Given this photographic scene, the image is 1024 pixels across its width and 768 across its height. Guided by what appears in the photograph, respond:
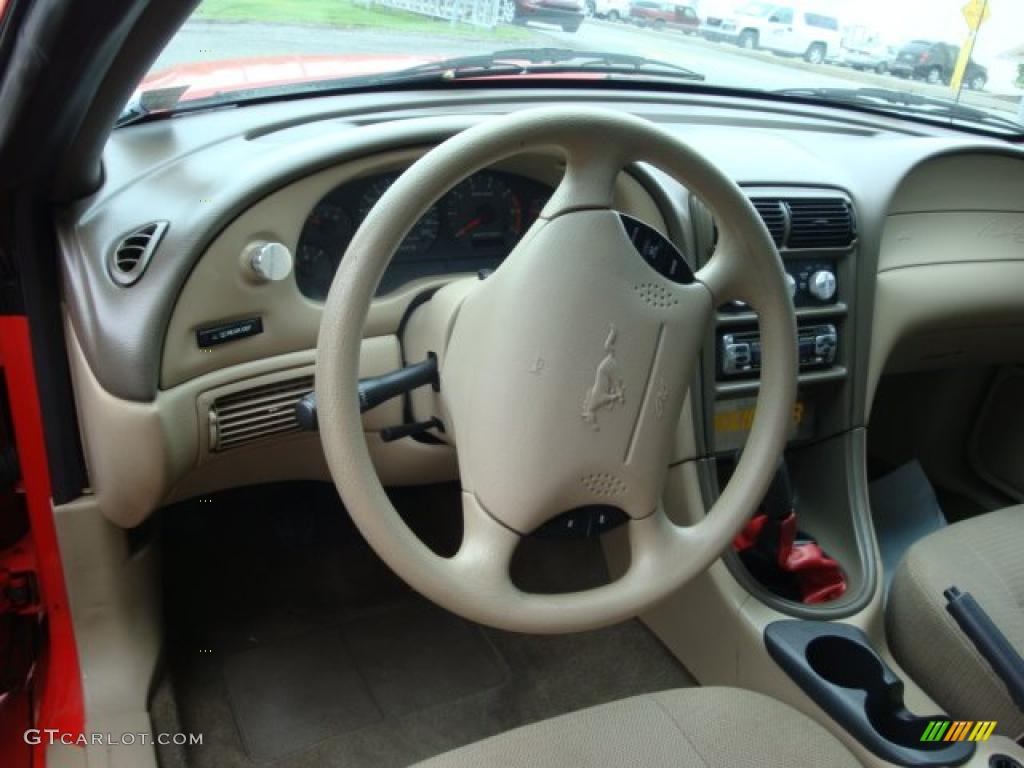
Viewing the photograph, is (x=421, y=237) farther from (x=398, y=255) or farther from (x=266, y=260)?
(x=266, y=260)

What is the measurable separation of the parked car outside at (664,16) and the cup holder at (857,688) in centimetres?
122

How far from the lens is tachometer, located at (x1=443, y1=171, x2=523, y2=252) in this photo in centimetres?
149

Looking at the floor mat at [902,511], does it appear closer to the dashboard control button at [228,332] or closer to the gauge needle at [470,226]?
the gauge needle at [470,226]

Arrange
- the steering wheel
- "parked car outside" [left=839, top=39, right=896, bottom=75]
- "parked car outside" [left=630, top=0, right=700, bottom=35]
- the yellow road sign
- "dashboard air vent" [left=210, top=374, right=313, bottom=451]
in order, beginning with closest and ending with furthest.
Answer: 1. the steering wheel
2. "dashboard air vent" [left=210, top=374, right=313, bottom=451]
3. "parked car outside" [left=630, top=0, right=700, bottom=35]
4. the yellow road sign
5. "parked car outside" [left=839, top=39, right=896, bottom=75]

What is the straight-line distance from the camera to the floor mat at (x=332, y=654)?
1723 millimetres

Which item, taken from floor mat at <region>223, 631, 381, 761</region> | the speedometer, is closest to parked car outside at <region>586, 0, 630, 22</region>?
the speedometer

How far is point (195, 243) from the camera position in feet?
3.96

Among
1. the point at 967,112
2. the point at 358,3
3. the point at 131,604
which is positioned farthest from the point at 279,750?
the point at 967,112

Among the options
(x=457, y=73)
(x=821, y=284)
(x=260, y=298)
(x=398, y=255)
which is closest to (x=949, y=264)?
(x=821, y=284)

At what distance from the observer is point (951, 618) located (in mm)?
1355

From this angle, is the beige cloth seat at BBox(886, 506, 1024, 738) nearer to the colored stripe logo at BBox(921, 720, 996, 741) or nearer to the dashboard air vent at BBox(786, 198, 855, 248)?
the colored stripe logo at BBox(921, 720, 996, 741)

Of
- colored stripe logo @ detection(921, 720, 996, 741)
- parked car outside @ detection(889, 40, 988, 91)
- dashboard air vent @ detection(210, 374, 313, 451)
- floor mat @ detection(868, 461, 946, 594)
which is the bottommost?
floor mat @ detection(868, 461, 946, 594)

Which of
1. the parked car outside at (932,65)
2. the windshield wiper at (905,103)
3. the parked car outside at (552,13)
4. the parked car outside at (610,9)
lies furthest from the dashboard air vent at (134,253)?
the parked car outside at (932,65)

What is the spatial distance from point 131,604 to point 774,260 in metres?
1.24
